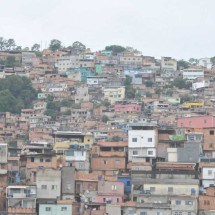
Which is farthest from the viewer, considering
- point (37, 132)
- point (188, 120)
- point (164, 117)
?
point (164, 117)

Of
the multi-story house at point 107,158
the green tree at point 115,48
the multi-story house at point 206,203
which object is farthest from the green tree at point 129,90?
the multi-story house at point 206,203

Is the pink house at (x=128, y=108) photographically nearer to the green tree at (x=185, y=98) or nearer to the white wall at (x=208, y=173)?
A: the green tree at (x=185, y=98)

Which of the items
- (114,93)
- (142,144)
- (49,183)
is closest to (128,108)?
(114,93)

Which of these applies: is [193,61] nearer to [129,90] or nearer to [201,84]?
[201,84]

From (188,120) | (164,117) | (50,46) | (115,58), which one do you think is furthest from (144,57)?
(188,120)

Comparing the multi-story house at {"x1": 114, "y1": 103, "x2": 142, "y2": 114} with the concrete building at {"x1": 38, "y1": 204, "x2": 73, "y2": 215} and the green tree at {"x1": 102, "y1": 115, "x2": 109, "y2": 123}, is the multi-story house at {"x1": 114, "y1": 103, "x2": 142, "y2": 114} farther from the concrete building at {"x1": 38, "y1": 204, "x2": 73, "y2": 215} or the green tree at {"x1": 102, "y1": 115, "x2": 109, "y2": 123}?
the concrete building at {"x1": 38, "y1": 204, "x2": 73, "y2": 215}

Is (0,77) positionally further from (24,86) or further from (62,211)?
(62,211)
